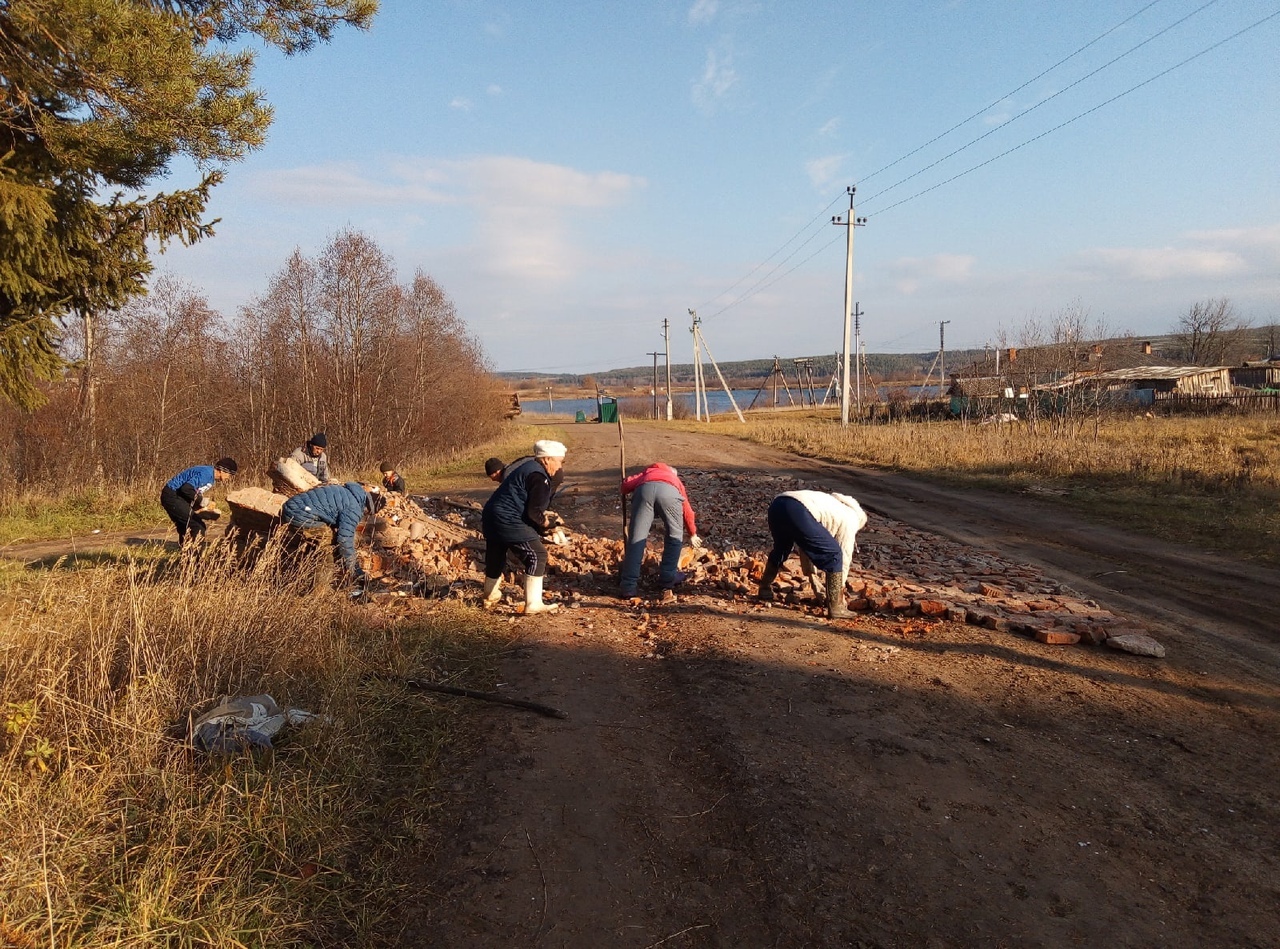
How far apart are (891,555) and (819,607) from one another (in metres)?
2.65

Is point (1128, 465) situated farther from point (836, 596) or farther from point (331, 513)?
point (331, 513)

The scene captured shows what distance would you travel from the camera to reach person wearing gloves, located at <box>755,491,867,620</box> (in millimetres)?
6418

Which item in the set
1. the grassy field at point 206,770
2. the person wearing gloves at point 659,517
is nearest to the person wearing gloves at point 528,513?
the person wearing gloves at point 659,517

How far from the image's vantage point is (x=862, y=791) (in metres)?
3.80

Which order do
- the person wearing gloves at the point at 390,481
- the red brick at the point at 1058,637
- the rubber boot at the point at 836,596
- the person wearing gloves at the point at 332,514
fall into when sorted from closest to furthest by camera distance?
the red brick at the point at 1058,637
the rubber boot at the point at 836,596
the person wearing gloves at the point at 332,514
the person wearing gloves at the point at 390,481

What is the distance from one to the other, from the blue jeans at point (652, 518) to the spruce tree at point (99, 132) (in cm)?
523

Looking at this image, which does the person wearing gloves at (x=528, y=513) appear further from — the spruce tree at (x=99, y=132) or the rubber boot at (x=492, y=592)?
the spruce tree at (x=99, y=132)

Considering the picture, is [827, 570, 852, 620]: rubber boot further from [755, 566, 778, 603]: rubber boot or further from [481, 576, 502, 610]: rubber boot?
[481, 576, 502, 610]: rubber boot

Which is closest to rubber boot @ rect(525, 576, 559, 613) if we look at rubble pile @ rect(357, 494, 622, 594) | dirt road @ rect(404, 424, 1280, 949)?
dirt road @ rect(404, 424, 1280, 949)

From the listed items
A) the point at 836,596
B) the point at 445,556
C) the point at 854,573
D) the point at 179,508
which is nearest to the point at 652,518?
the point at 836,596

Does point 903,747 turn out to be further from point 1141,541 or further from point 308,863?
point 1141,541

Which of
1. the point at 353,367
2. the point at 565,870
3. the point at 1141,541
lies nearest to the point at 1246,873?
the point at 565,870

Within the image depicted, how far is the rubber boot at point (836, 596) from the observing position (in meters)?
6.54

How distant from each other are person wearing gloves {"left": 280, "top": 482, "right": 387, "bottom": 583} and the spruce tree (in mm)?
2731
